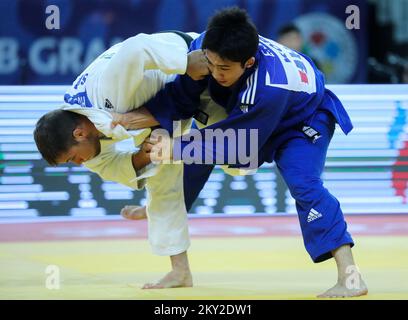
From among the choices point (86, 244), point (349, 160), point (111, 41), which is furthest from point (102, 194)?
point (111, 41)

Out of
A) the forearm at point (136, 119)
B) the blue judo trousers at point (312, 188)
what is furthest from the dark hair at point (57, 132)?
the blue judo trousers at point (312, 188)

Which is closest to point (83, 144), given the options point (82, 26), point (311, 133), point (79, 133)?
point (79, 133)

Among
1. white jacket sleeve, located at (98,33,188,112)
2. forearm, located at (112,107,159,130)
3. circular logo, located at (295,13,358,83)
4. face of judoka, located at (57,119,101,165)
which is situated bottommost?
circular logo, located at (295,13,358,83)

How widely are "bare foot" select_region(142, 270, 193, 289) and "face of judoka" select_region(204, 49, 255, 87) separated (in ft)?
2.95

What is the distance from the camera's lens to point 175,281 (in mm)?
3781

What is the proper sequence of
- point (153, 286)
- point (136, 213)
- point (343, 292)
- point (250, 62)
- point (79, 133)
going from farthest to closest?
1. point (136, 213)
2. point (153, 286)
3. point (79, 133)
4. point (250, 62)
5. point (343, 292)

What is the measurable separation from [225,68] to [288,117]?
38cm

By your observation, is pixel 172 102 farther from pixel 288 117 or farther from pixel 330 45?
pixel 330 45

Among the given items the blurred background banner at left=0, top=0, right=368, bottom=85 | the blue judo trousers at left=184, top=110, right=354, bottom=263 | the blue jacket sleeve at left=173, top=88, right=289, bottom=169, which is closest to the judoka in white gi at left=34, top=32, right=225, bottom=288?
the blue jacket sleeve at left=173, top=88, right=289, bottom=169

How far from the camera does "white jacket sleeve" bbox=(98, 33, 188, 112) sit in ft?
11.5

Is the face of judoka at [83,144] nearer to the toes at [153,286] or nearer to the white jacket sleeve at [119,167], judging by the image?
the white jacket sleeve at [119,167]

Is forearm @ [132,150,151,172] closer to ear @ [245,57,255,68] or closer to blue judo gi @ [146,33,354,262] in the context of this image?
blue judo gi @ [146,33,354,262]

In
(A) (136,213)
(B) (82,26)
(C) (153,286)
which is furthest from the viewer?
(B) (82,26)
